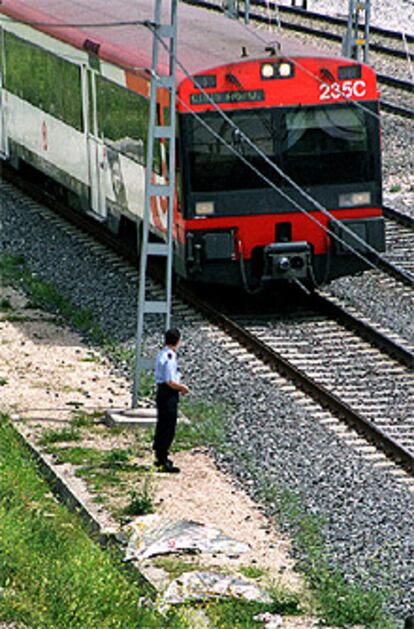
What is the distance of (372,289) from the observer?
21.1m

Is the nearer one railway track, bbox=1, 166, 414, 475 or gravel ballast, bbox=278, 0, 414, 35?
railway track, bbox=1, 166, 414, 475

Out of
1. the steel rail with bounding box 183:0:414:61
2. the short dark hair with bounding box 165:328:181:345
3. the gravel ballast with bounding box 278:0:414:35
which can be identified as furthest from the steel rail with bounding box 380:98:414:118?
the short dark hair with bounding box 165:328:181:345

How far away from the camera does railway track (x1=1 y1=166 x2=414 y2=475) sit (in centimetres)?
1606

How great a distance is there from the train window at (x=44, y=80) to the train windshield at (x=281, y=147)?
13.6 ft

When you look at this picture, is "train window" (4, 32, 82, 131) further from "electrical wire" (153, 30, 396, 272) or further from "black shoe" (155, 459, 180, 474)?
"black shoe" (155, 459, 180, 474)

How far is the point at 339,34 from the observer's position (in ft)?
130

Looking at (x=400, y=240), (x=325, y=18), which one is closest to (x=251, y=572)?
(x=400, y=240)

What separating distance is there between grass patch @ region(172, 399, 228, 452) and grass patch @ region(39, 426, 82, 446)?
3.11 ft

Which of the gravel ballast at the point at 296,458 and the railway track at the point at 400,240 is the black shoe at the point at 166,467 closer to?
the gravel ballast at the point at 296,458

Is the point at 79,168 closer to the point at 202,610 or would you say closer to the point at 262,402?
the point at 262,402

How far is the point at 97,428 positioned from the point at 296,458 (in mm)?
2217

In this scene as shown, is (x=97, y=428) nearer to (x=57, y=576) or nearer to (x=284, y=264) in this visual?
(x=284, y=264)

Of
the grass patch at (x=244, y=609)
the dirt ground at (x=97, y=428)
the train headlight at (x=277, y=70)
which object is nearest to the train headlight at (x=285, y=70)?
the train headlight at (x=277, y=70)

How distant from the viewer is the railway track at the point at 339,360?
1606 cm
